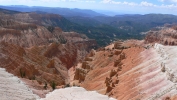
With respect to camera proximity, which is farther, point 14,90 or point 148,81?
point 148,81

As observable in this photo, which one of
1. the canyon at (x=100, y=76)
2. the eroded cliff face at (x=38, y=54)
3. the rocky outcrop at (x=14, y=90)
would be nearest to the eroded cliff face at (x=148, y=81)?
the canyon at (x=100, y=76)

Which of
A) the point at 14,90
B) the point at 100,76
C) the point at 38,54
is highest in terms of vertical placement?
the point at 14,90

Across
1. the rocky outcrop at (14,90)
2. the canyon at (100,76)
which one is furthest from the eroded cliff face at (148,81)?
the rocky outcrop at (14,90)

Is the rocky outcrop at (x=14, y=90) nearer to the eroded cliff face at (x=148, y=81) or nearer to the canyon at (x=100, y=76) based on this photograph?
the canyon at (x=100, y=76)

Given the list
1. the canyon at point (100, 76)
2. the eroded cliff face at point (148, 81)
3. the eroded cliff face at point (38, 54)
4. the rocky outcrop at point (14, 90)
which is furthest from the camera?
the eroded cliff face at point (38, 54)

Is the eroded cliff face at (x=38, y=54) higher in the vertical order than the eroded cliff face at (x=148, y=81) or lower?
lower

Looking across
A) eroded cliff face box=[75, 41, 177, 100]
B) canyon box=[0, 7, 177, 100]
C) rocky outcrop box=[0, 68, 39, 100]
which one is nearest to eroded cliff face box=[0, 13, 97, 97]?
canyon box=[0, 7, 177, 100]

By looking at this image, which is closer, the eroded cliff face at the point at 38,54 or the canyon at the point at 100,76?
the canyon at the point at 100,76

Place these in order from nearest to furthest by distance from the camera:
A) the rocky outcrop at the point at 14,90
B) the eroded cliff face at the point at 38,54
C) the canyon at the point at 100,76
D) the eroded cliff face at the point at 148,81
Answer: the rocky outcrop at the point at 14,90
the eroded cliff face at the point at 148,81
the canyon at the point at 100,76
the eroded cliff face at the point at 38,54

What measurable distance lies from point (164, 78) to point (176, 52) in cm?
1071

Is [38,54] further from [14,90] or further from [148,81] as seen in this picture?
[148,81]

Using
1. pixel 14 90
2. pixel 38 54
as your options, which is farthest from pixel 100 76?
pixel 38 54

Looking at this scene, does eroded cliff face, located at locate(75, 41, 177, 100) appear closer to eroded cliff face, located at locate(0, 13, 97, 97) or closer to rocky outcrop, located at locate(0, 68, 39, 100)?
eroded cliff face, located at locate(0, 13, 97, 97)

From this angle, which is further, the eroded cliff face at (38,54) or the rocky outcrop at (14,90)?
the eroded cliff face at (38,54)
